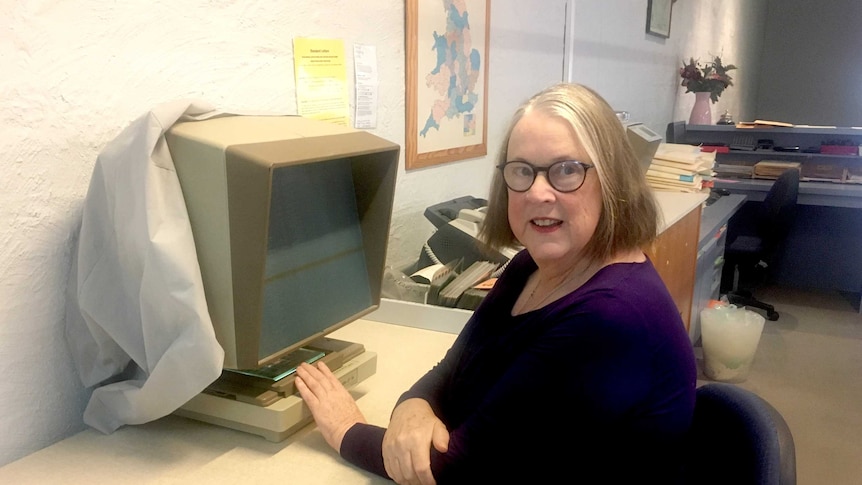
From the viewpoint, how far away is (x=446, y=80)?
2.10 meters

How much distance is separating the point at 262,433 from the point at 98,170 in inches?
18.6

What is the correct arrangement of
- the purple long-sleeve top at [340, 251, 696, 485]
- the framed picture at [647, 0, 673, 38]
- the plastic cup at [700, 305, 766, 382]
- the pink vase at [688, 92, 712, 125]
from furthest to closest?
1. the pink vase at [688, 92, 712, 125]
2. the framed picture at [647, 0, 673, 38]
3. the plastic cup at [700, 305, 766, 382]
4. the purple long-sleeve top at [340, 251, 696, 485]

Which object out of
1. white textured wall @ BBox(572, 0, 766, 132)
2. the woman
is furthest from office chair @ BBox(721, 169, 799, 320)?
the woman

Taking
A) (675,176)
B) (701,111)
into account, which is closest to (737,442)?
(675,176)

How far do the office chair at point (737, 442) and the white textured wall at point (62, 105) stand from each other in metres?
1.03

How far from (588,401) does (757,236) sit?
3827mm

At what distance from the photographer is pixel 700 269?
336 cm

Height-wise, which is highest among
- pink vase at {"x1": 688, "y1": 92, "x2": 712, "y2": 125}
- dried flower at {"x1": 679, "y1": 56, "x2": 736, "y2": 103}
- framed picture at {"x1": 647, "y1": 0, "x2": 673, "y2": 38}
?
framed picture at {"x1": 647, "y1": 0, "x2": 673, "y2": 38}

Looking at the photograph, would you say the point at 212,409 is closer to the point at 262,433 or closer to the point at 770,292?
the point at 262,433

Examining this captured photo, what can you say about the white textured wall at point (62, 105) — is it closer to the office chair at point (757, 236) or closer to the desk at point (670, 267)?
the desk at point (670, 267)

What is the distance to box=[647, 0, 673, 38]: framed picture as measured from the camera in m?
3.91

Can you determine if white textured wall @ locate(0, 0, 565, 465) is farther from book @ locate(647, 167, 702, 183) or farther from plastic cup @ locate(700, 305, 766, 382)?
plastic cup @ locate(700, 305, 766, 382)

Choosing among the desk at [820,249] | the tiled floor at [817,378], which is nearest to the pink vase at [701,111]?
the desk at [820,249]

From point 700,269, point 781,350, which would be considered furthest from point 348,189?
point 781,350
